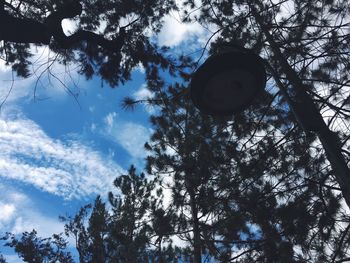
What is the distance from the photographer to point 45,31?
8.87 feet

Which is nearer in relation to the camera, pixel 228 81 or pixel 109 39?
pixel 228 81

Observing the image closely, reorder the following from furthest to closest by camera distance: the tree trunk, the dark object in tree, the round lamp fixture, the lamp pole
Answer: the tree trunk
the dark object in tree
the lamp pole
the round lamp fixture

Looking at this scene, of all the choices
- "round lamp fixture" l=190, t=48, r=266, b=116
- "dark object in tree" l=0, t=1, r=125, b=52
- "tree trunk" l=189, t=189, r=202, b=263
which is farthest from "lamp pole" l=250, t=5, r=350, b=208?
"tree trunk" l=189, t=189, r=202, b=263

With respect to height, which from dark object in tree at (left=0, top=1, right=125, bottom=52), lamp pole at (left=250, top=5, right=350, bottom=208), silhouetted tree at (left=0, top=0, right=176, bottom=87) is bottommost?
lamp pole at (left=250, top=5, right=350, bottom=208)

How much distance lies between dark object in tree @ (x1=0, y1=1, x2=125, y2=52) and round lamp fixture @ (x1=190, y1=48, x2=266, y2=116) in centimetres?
169

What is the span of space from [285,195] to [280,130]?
42.2 inches

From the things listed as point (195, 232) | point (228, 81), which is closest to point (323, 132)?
point (228, 81)

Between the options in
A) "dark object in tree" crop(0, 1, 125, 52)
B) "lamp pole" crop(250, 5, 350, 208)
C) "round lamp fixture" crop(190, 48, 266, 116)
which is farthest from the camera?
"dark object in tree" crop(0, 1, 125, 52)

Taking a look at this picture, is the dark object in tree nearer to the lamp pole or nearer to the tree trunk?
the lamp pole

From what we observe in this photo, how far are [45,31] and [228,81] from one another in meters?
1.87

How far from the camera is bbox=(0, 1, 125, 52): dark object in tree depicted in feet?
8.27

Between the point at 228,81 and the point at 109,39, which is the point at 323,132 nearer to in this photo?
the point at 228,81

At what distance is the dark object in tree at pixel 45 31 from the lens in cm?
252

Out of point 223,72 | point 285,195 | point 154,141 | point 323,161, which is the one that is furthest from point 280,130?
point 154,141
